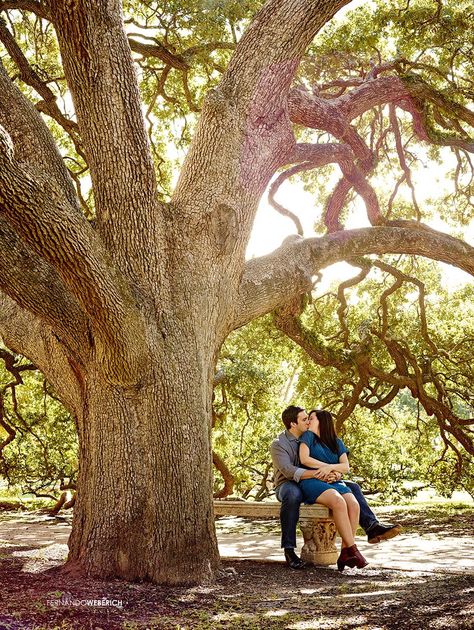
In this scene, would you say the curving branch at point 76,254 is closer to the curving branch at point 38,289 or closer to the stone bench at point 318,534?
the curving branch at point 38,289

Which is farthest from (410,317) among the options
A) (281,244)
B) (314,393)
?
(281,244)

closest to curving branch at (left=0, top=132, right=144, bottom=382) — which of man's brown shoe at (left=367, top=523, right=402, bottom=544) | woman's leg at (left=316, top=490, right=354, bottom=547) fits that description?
woman's leg at (left=316, top=490, right=354, bottom=547)

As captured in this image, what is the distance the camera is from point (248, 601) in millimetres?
4426

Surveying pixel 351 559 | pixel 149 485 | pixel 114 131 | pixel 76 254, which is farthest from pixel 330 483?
pixel 114 131

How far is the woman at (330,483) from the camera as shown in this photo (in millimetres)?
5930

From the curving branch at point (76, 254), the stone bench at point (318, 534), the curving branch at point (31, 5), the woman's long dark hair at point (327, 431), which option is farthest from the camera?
the curving branch at point (31, 5)

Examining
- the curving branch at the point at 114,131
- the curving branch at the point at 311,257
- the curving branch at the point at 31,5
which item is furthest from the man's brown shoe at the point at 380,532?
the curving branch at the point at 31,5

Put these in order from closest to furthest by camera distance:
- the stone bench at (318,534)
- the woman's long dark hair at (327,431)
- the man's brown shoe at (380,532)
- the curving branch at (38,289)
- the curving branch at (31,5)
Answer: the curving branch at (38,289) < the man's brown shoe at (380,532) < the stone bench at (318,534) < the woman's long dark hair at (327,431) < the curving branch at (31,5)

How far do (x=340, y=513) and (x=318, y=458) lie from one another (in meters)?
0.65

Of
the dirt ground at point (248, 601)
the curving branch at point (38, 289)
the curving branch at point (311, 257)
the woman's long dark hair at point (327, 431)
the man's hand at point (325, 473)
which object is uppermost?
the curving branch at point (311, 257)

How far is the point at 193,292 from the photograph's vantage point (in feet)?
18.7

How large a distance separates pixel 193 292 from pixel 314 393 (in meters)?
8.03

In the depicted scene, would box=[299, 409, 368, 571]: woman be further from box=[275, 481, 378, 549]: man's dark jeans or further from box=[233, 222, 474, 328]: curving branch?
box=[233, 222, 474, 328]: curving branch

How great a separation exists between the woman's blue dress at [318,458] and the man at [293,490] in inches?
2.3
